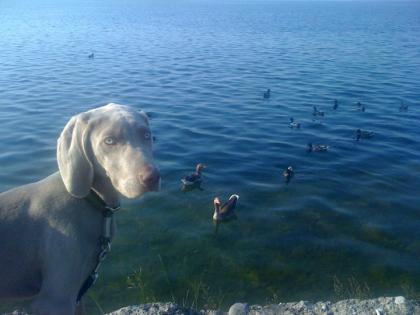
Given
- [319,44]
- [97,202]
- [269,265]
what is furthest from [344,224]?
[319,44]

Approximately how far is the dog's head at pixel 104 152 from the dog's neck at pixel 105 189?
0.04 m

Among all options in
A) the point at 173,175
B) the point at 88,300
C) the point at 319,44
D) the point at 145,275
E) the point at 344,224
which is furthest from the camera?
the point at 319,44

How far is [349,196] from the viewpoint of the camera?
13156mm

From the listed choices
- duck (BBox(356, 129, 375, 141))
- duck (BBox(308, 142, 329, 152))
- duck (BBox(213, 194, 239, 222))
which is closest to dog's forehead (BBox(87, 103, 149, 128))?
duck (BBox(213, 194, 239, 222))

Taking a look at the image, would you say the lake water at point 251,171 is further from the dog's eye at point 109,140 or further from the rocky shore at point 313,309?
the dog's eye at point 109,140

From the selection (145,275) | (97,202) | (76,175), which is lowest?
(145,275)

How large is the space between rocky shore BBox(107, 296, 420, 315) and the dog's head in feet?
8.59

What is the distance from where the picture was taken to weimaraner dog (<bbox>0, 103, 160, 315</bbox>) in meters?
4.40

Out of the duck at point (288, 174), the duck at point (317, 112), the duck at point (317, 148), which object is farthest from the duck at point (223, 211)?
the duck at point (317, 112)

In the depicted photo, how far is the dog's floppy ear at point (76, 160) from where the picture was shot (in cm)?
451

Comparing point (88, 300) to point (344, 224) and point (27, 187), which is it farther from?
point (344, 224)

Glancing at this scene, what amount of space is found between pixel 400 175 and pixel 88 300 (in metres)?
11.0

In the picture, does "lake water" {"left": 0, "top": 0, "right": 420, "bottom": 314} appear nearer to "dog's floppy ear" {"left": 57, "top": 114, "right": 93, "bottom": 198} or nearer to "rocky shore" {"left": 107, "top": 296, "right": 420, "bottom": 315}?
"rocky shore" {"left": 107, "top": 296, "right": 420, "bottom": 315}

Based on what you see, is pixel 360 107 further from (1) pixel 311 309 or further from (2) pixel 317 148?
(1) pixel 311 309
